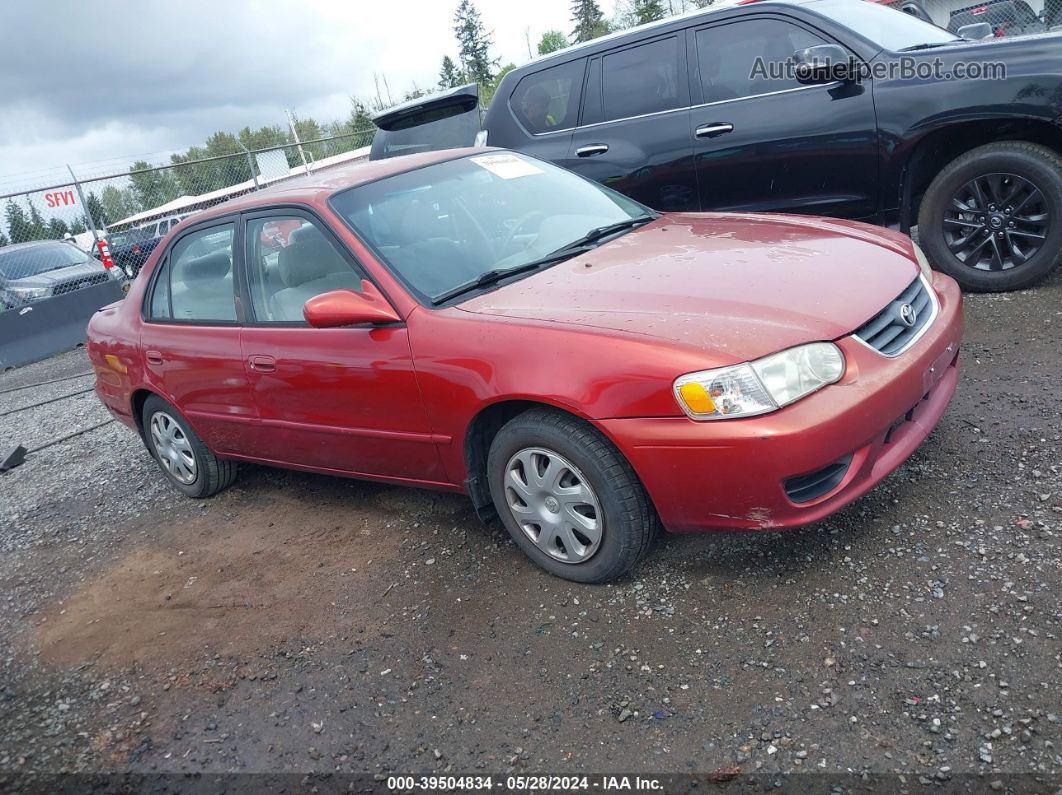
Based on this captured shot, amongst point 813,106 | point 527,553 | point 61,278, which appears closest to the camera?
point 527,553

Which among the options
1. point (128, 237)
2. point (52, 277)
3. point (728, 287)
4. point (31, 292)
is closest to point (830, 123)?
point (728, 287)

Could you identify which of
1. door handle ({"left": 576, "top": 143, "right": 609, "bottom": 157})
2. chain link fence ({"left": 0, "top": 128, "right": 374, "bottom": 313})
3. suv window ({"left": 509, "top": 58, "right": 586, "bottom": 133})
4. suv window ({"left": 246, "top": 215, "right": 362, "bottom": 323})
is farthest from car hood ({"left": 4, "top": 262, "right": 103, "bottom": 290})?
suv window ({"left": 246, "top": 215, "right": 362, "bottom": 323})

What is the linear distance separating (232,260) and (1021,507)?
3498 mm

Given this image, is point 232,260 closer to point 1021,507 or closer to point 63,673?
point 63,673

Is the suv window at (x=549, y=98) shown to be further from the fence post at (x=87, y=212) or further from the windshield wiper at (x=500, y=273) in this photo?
the fence post at (x=87, y=212)

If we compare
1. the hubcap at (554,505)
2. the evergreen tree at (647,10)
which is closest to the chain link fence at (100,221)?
the hubcap at (554,505)

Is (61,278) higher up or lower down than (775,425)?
higher up

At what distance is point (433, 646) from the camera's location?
9.77 feet

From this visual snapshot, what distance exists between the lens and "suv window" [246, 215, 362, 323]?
3.58 meters

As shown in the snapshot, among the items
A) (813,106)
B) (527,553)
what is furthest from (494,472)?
(813,106)

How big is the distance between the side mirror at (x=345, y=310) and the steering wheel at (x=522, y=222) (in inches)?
24.4

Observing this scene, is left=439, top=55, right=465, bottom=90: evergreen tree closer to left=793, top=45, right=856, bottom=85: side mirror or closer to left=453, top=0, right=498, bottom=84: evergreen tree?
left=453, top=0, right=498, bottom=84: evergreen tree

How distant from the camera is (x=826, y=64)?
5000mm

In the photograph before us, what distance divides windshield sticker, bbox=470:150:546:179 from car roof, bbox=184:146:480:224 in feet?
0.30
